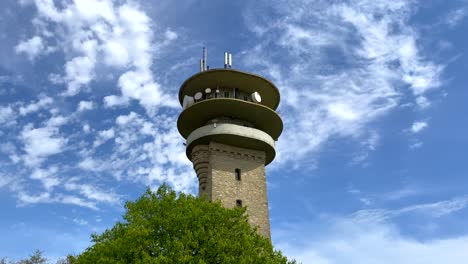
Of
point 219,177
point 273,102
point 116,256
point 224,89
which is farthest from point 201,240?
point 273,102

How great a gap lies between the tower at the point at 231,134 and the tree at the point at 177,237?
9.28 meters

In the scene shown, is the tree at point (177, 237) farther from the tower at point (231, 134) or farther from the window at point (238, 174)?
the window at point (238, 174)

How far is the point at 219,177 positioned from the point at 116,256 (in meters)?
14.7

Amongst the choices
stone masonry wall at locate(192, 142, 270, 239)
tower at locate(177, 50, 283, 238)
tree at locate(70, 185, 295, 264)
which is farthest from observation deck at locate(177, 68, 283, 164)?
tree at locate(70, 185, 295, 264)

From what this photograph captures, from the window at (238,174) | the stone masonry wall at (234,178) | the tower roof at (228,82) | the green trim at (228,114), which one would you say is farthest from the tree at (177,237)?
the tower roof at (228,82)

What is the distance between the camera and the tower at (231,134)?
117 feet

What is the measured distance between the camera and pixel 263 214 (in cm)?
3581

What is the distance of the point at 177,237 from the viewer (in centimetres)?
2319

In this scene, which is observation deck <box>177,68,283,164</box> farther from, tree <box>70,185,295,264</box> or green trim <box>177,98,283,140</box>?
tree <box>70,185,295,264</box>

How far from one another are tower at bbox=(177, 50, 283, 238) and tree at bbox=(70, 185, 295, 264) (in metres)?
9.28

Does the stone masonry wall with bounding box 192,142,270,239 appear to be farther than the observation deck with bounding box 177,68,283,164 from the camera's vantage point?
No

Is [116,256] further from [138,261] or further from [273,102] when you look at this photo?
[273,102]

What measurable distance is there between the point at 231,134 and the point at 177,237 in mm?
14324

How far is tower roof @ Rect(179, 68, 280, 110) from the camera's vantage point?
37.9m
